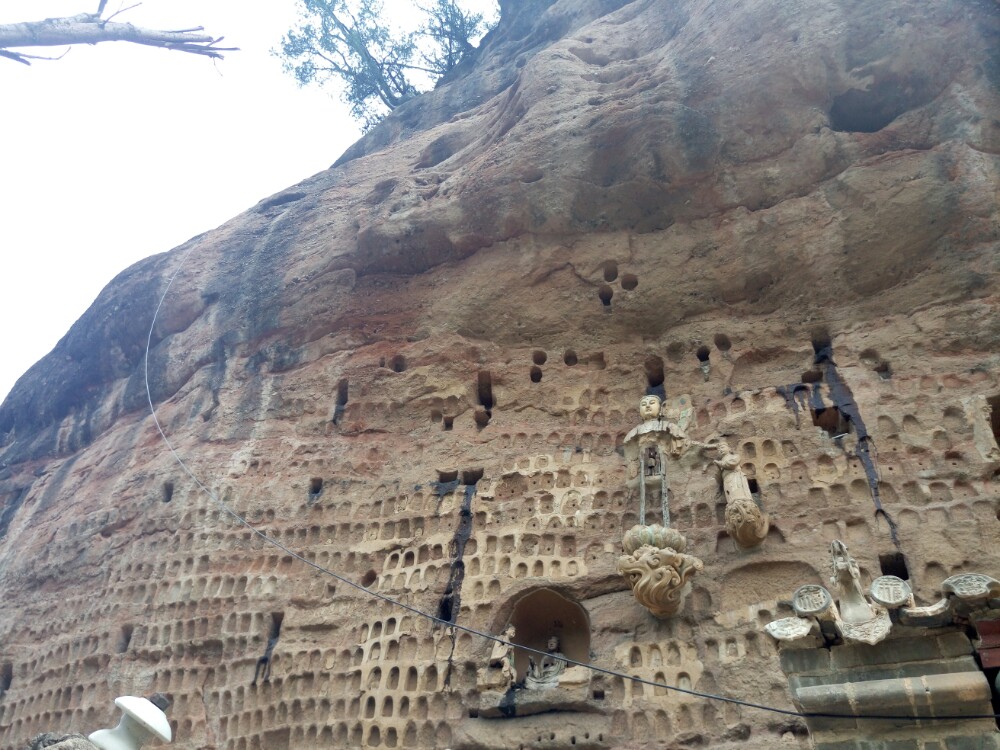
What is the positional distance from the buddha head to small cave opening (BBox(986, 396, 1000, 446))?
4.01m

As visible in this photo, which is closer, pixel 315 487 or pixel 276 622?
pixel 276 622

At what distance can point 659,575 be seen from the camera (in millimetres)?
8672

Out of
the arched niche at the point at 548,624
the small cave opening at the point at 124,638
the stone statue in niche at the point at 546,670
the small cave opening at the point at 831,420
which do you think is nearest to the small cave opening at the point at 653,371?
the small cave opening at the point at 831,420

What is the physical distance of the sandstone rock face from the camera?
905 centimetres

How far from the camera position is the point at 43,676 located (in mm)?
12234

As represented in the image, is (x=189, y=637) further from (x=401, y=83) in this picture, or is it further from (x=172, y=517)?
(x=401, y=83)

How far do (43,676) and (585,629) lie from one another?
27.7 ft

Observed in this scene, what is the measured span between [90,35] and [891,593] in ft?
35.4

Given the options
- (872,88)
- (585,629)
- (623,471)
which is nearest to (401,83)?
(872,88)

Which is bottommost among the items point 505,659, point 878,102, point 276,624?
point 505,659

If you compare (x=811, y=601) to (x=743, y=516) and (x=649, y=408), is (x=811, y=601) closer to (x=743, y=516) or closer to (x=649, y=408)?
(x=743, y=516)

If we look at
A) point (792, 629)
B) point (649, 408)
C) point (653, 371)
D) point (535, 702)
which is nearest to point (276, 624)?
point (535, 702)

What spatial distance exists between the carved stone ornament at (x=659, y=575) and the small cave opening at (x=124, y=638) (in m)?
7.40

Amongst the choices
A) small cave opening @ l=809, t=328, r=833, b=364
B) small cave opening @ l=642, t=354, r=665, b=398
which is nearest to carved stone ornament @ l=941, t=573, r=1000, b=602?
small cave opening @ l=809, t=328, r=833, b=364
